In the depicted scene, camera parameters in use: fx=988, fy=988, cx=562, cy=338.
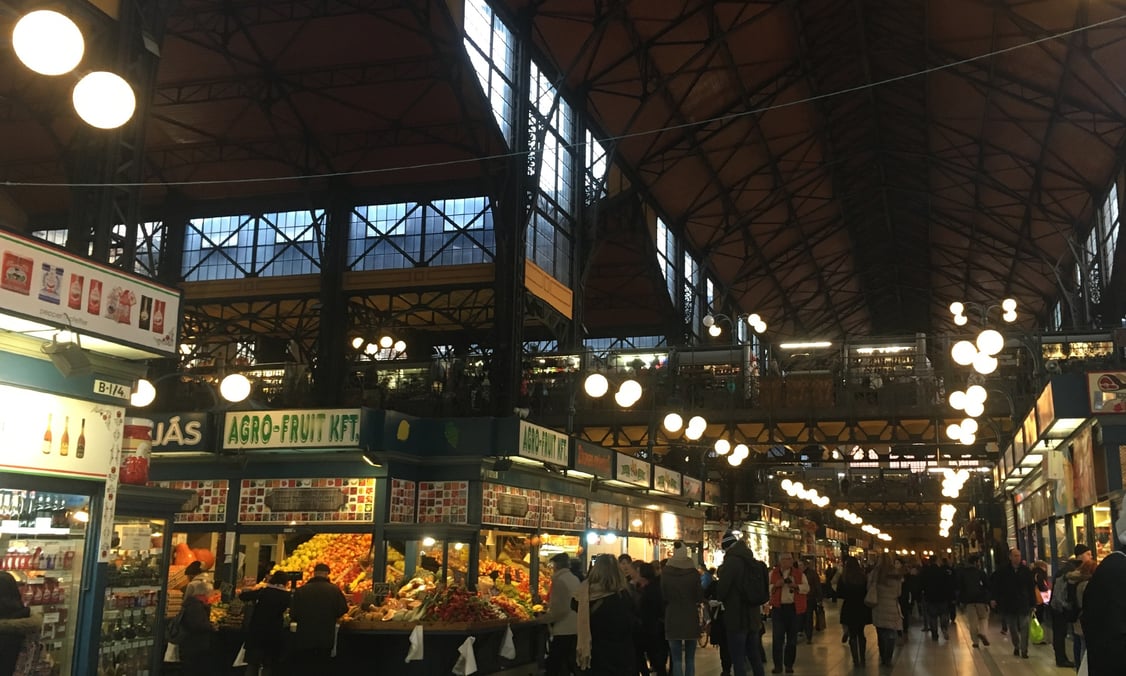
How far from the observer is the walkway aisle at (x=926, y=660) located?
1243 centimetres

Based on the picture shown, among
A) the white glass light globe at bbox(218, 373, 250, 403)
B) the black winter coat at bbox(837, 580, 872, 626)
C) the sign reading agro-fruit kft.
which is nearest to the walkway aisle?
the black winter coat at bbox(837, 580, 872, 626)

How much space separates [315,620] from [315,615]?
0.04 meters

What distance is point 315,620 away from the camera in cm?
905

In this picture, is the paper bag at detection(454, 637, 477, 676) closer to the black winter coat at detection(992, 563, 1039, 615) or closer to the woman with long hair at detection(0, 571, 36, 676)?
the woman with long hair at detection(0, 571, 36, 676)

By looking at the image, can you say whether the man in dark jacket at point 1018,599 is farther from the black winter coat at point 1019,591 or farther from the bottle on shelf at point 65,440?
the bottle on shelf at point 65,440

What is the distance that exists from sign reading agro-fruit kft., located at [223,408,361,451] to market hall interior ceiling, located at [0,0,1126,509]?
5.23 m

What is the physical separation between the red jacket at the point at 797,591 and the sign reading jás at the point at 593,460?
3.87 meters

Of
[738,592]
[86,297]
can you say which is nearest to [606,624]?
[738,592]

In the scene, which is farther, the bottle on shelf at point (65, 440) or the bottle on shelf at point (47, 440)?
the bottle on shelf at point (65, 440)

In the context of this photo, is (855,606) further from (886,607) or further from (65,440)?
(65,440)

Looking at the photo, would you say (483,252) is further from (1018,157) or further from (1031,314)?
(1031,314)

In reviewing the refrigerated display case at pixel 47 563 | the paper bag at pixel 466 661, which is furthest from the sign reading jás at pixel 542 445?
the refrigerated display case at pixel 47 563

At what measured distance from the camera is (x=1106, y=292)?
29.4 m

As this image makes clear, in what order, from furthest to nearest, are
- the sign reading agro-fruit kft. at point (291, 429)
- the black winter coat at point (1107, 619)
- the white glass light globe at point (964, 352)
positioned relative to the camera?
1. the white glass light globe at point (964, 352)
2. the sign reading agro-fruit kft. at point (291, 429)
3. the black winter coat at point (1107, 619)
